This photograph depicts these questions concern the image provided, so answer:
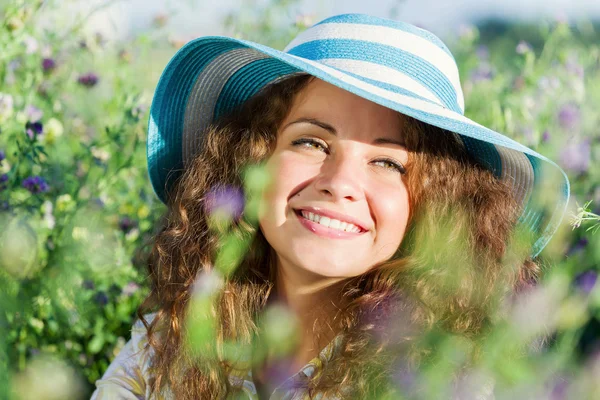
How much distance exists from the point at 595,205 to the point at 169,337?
1076 mm

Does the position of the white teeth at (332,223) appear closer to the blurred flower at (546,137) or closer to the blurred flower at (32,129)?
the blurred flower at (32,129)

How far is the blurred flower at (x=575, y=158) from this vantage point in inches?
79.2

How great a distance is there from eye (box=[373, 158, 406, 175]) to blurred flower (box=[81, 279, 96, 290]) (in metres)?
0.92

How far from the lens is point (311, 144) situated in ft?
4.88

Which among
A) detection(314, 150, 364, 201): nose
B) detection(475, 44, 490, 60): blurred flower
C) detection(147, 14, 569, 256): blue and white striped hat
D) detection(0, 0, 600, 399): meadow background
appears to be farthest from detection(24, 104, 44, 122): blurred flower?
detection(475, 44, 490, 60): blurred flower

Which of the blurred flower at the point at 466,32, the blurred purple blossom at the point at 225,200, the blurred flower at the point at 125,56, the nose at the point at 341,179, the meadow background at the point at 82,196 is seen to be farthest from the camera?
the blurred flower at the point at 466,32

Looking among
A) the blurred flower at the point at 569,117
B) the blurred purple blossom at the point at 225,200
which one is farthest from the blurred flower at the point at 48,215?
the blurred flower at the point at 569,117

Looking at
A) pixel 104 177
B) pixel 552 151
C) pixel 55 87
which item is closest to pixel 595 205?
pixel 552 151

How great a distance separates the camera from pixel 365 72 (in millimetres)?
1408

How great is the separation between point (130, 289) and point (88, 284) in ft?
0.35

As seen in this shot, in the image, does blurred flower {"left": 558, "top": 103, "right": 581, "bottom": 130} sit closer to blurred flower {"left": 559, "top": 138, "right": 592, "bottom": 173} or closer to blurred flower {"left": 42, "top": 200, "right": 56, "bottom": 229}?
blurred flower {"left": 559, "top": 138, "right": 592, "bottom": 173}

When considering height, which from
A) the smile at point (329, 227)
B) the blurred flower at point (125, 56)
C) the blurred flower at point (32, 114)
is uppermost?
the smile at point (329, 227)

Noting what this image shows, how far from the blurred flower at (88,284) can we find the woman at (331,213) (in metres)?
0.30

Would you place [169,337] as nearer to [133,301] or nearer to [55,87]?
[133,301]
